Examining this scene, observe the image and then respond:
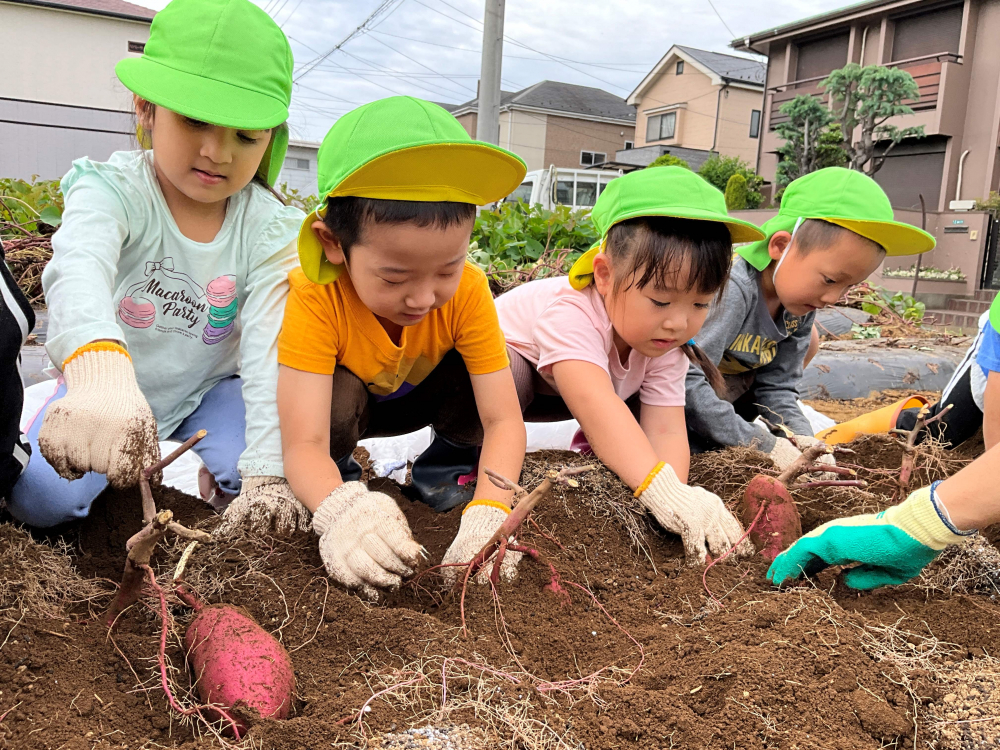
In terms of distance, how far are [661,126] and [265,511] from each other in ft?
88.9

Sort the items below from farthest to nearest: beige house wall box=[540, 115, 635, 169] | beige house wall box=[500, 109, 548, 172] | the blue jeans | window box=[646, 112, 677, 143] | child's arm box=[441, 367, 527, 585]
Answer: beige house wall box=[540, 115, 635, 169]
beige house wall box=[500, 109, 548, 172]
window box=[646, 112, 677, 143]
the blue jeans
child's arm box=[441, 367, 527, 585]

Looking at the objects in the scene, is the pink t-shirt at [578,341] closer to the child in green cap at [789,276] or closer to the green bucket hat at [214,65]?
the child in green cap at [789,276]

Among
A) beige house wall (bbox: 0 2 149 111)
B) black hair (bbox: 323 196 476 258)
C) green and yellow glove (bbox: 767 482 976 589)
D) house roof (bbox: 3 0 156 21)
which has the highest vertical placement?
house roof (bbox: 3 0 156 21)

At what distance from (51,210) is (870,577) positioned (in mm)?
4188

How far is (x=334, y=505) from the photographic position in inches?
52.7

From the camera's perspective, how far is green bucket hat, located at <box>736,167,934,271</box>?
212 centimetres

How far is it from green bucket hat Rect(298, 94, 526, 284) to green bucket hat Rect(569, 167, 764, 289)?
17.5 inches

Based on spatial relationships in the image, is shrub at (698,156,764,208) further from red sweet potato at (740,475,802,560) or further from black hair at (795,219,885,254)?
red sweet potato at (740,475,802,560)

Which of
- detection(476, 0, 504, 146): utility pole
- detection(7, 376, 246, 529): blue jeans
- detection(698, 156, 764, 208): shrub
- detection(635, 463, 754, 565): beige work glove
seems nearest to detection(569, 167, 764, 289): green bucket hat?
detection(635, 463, 754, 565): beige work glove

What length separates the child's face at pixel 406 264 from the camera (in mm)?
1309

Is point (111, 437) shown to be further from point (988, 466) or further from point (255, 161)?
point (988, 466)

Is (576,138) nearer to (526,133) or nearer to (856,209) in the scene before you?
(526,133)

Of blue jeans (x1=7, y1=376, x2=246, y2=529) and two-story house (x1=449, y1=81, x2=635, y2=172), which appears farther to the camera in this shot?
two-story house (x1=449, y1=81, x2=635, y2=172)

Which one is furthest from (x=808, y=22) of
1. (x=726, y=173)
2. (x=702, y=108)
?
(x=702, y=108)
